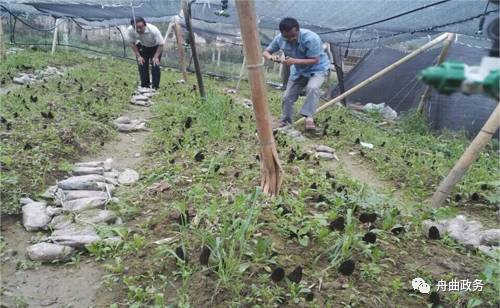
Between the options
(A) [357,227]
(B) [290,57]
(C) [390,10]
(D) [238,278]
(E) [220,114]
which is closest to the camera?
(D) [238,278]

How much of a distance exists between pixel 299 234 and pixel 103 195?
1.46 metres

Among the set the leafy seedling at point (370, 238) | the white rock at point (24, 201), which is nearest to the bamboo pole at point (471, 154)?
the leafy seedling at point (370, 238)

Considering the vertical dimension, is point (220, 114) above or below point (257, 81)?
below

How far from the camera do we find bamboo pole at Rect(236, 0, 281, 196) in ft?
7.80

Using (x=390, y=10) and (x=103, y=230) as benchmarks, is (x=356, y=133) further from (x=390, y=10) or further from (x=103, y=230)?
(x=103, y=230)

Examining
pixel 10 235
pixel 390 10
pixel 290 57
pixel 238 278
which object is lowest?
pixel 10 235

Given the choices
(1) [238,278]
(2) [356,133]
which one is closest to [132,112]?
(2) [356,133]

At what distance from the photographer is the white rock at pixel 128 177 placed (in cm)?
337

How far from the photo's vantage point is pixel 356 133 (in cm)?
597

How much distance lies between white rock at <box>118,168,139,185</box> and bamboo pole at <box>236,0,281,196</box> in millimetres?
1151

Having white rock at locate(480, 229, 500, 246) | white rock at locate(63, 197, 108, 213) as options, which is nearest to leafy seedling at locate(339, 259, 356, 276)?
white rock at locate(480, 229, 500, 246)

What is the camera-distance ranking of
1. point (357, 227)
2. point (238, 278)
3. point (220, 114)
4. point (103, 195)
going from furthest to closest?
point (220, 114)
point (103, 195)
point (357, 227)
point (238, 278)

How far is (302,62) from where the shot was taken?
557cm

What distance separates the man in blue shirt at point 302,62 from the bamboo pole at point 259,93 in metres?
2.87
